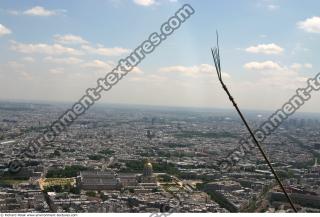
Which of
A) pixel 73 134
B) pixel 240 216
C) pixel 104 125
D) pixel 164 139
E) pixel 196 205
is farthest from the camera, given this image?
pixel 104 125

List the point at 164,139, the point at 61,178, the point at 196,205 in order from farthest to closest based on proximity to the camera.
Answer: the point at 164,139, the point at 61,178, the point at 196,205

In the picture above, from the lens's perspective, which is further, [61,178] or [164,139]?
[164,139]

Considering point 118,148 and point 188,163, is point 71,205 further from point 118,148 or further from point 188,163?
point 118,148

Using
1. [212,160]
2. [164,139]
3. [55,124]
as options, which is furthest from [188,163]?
[55,124]

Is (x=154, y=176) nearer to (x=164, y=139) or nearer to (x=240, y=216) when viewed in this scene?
(x=164, y=139)

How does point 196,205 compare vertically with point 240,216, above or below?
below

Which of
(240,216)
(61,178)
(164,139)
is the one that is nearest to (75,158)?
(61,178)
